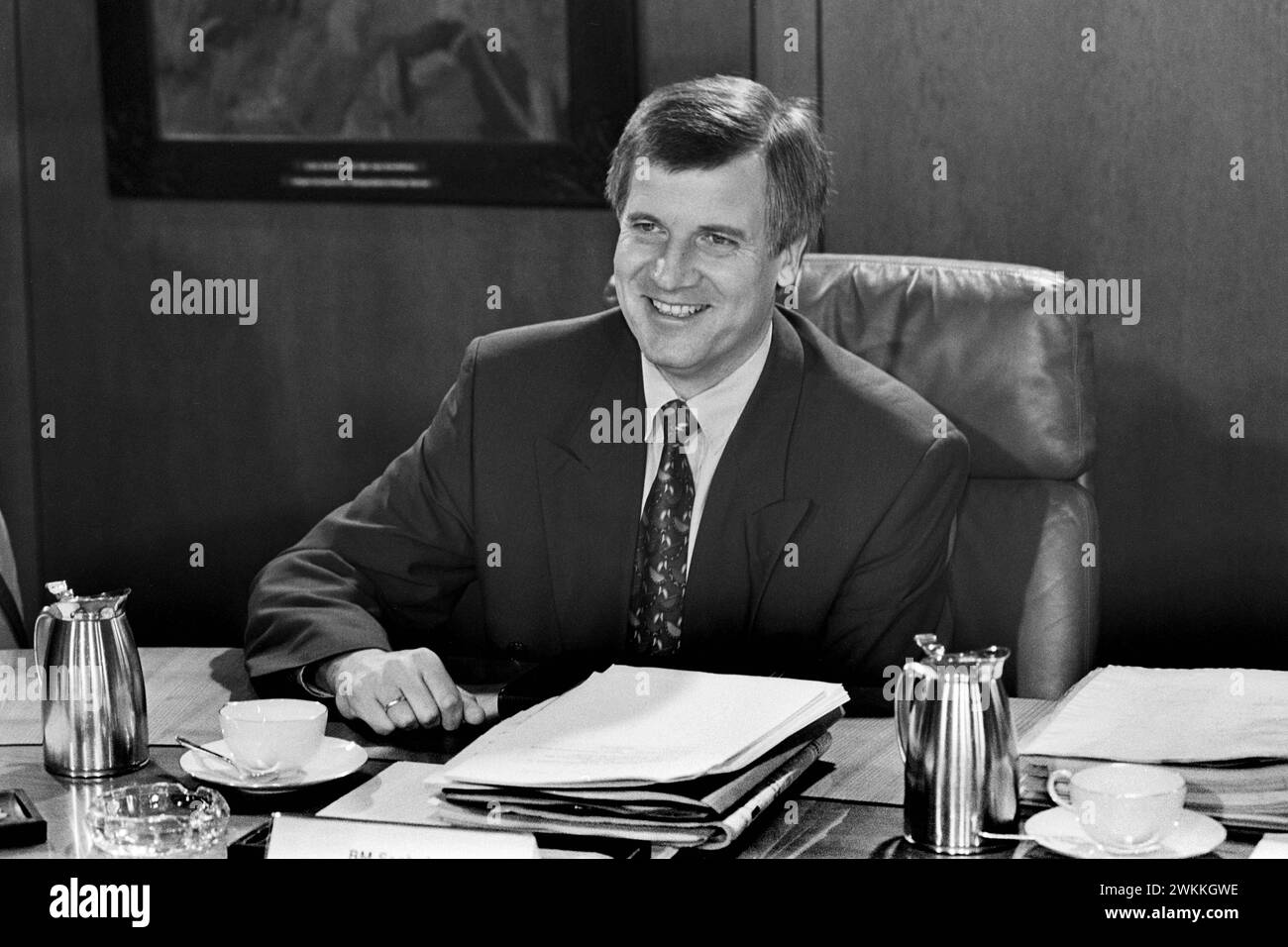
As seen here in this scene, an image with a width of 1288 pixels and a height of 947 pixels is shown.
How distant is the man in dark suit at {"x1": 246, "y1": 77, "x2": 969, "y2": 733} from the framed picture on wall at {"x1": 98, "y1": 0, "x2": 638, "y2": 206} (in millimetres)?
1011

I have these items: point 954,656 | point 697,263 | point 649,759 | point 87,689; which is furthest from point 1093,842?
point 697,263

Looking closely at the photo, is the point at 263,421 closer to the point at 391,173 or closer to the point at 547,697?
the point at 391,173

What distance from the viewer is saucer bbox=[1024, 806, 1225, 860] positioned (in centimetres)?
115

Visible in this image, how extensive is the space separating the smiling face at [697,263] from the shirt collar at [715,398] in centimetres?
4

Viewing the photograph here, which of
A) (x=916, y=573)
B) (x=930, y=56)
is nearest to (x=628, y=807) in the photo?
(x=916, y=573)

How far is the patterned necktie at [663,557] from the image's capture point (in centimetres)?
205

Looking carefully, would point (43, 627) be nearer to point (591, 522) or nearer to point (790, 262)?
point (591, 522)

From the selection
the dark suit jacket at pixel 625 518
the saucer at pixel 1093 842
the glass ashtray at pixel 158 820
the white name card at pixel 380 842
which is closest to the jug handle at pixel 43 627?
the glass ashtray at pixel 158 820

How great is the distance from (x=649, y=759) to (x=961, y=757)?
0.82 ft

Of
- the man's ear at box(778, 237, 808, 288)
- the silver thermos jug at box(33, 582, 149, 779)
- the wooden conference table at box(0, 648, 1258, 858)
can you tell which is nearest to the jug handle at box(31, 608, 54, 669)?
the silver thermos jug at box(33, 582, 149, 779)

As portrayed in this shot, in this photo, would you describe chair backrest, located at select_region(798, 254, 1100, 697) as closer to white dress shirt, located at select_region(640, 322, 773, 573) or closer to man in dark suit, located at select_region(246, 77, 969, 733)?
man in dark suit, located at select_region(246, 77, 969, 733)

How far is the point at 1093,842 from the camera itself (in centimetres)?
117

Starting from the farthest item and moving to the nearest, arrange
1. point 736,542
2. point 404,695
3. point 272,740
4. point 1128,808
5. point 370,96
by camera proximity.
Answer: point 370,96 → point 736,542 → point 404,695 → point 272,740 → point 1128,808

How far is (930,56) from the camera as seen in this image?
3066mm
